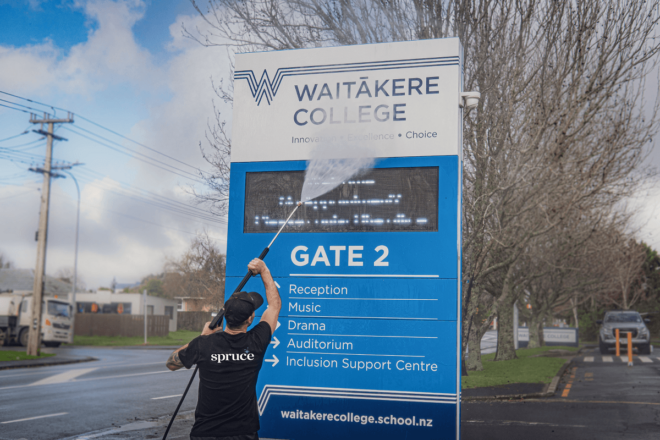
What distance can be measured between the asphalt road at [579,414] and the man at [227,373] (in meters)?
5.67

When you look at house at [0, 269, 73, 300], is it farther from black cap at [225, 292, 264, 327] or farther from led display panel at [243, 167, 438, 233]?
black cap at [225, 292, 264, 327]

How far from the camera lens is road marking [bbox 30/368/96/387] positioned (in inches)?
658

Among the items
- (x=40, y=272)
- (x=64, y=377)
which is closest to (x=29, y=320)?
(x=40, y=272)

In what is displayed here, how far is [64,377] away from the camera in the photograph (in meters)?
18.2

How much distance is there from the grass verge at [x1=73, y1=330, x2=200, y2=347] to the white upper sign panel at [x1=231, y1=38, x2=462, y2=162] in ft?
119

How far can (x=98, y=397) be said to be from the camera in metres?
13.6

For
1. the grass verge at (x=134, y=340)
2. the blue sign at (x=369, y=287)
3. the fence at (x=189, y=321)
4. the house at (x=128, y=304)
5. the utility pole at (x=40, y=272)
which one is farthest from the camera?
the house at (x=128, y=304)

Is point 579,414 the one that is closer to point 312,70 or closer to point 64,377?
point 312,70

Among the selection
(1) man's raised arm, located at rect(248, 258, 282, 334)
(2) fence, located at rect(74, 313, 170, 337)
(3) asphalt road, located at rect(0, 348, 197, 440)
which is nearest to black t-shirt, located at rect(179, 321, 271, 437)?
(1) man's raised arm, located at rect(248, 258, 282, 334)

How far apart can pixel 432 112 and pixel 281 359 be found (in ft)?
8.94

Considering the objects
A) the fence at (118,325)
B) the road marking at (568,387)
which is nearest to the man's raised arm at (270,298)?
the road marking at (568,387)

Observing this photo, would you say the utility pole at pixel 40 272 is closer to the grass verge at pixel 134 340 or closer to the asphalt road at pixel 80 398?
the asphalt road at pixel 80 398

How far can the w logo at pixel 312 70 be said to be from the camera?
6062 millimetres

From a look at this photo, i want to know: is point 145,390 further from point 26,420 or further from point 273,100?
point 273,100
